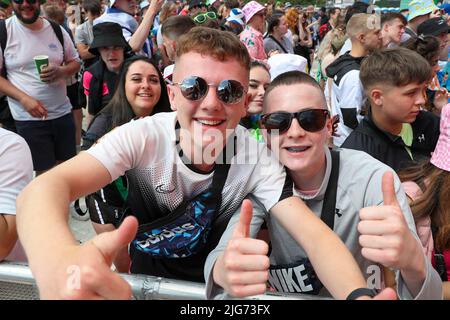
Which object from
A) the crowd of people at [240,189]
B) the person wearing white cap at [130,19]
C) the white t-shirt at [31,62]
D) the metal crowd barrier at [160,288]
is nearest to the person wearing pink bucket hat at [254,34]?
the person wearing white cap at [130,19]

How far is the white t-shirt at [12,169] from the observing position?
1.75 meters

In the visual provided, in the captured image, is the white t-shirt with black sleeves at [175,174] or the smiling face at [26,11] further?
the smiling face at [26,11]

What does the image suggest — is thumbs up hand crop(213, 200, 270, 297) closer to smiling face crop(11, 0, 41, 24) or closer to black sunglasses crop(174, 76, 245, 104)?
black sunglasses crop(174, 76, 245, 104)

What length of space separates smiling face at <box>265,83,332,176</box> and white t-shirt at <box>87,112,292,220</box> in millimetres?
69

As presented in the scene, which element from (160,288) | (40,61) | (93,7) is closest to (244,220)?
(160,288)

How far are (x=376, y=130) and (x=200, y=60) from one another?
137cm

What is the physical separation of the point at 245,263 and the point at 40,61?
3248mm

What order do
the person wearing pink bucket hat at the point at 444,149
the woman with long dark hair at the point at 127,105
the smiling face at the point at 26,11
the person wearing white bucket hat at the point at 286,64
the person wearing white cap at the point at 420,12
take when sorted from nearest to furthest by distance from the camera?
the person wearing pink bucket hat at the point at 444,149 < the woman with long dark hair at the point at 127,105 < the smiling face at the point at 26,11 < the person wearing white bucket hat at the point at 286,64 < the person wearing white cap at the point at 420,12

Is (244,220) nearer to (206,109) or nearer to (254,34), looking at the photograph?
(206,109)

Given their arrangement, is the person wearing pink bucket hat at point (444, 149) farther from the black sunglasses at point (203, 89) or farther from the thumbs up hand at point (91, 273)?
the thumbs up hand at point (91, 273)

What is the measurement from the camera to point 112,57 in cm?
372

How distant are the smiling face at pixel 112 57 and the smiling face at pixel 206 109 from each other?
83.9 inches
